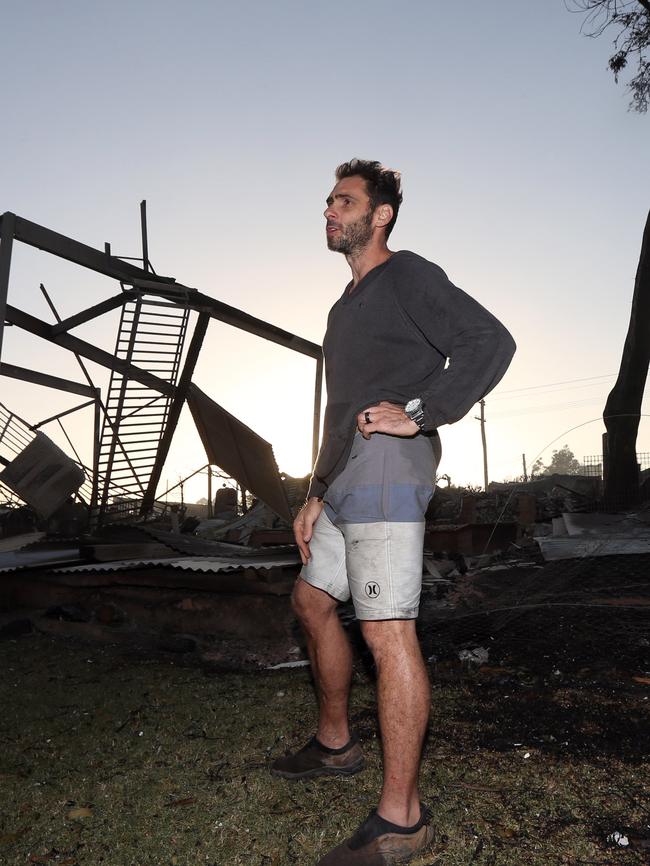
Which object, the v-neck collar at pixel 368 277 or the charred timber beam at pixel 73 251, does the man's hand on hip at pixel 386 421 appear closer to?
the v-neck collar at pixel 368 277

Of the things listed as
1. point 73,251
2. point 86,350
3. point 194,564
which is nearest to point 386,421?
point 194,564

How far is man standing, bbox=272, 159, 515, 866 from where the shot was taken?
2086 mm

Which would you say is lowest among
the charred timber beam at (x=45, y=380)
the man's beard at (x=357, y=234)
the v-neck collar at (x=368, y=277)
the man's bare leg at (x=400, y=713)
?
the man's bare leg at (x=400, y=713)

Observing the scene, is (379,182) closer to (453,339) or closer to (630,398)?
(453,339)

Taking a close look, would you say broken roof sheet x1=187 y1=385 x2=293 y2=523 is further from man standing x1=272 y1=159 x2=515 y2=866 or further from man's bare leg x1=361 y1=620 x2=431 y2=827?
man's bare leg x1=361 y1=620 x2=431 y2=827

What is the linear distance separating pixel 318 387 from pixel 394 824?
6880 mm

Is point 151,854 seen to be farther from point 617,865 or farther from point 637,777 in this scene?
point 637,777

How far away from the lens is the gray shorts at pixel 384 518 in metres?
2.17

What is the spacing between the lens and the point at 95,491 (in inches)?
340

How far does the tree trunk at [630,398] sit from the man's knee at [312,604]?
9.55 m

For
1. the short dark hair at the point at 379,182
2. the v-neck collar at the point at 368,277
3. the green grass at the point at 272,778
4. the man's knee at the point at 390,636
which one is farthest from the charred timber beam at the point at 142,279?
the man's knee at the point at 390,636

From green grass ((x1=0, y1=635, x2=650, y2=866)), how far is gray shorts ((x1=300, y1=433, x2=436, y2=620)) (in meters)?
0.72

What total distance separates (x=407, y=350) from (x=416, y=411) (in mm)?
264

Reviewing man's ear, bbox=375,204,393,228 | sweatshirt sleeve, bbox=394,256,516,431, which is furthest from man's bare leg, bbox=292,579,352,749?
man's ear, bbox=375,204,393,228
